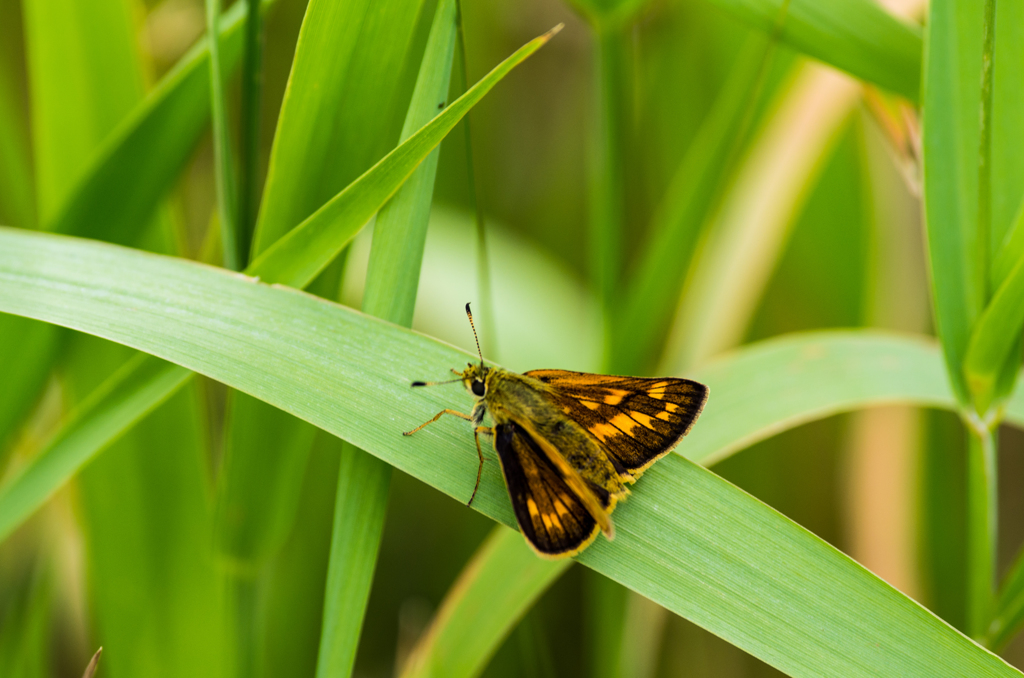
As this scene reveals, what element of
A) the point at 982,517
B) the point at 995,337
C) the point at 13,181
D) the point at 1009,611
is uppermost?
the point at 13,181

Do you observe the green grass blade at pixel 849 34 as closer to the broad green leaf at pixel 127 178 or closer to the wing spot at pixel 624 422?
the wing spot at pixel 624 422

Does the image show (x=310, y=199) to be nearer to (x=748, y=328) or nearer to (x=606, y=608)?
(x=606, y=608)

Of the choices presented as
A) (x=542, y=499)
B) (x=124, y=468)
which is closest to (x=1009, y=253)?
(x=542, y=499)

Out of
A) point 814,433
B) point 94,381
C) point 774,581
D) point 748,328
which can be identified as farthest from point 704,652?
point 94,381

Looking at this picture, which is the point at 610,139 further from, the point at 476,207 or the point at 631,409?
the point at 631,409

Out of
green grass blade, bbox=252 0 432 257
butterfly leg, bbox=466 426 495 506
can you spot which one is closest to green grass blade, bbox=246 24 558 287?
Result: green grass blade, bbox=252 0 432 257

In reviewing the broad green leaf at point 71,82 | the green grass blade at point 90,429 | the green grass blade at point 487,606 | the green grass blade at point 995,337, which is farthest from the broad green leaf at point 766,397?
the broad green leaf at point 71,82
